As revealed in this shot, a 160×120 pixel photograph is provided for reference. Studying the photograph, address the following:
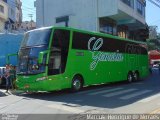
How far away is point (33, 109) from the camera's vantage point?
12.4 meters

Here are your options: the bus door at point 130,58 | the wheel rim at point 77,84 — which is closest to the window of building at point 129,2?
the bus door at point 130,58

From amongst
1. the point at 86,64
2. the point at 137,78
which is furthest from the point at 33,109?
the point at 137,78

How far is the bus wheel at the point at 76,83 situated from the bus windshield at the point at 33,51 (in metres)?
2.58

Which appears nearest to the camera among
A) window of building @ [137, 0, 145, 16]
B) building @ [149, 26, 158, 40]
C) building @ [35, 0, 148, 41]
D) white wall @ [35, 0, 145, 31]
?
white wall @ [35, 0, 145, 31]

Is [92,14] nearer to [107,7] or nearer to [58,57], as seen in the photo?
[107,7]

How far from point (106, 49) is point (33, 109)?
10552 millimetres

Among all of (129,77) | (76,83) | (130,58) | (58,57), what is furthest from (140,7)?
(58,57)

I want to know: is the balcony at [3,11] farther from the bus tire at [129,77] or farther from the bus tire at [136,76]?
the bus tire at [129,77]

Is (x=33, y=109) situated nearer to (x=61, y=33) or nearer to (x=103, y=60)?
(x=61, y=33)

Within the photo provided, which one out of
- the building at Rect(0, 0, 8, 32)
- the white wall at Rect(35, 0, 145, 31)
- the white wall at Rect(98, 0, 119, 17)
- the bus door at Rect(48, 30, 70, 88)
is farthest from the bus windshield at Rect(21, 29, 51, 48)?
the building at Rect(0, 0, 8, 32)

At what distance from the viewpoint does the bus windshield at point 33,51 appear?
16.7m

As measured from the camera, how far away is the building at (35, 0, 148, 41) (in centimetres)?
3312

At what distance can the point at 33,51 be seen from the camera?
55.8ft

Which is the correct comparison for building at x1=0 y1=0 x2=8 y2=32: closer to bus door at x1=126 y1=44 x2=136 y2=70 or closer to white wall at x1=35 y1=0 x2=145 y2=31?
white wall at x1=35 y1=0 x2=145 y2=31
